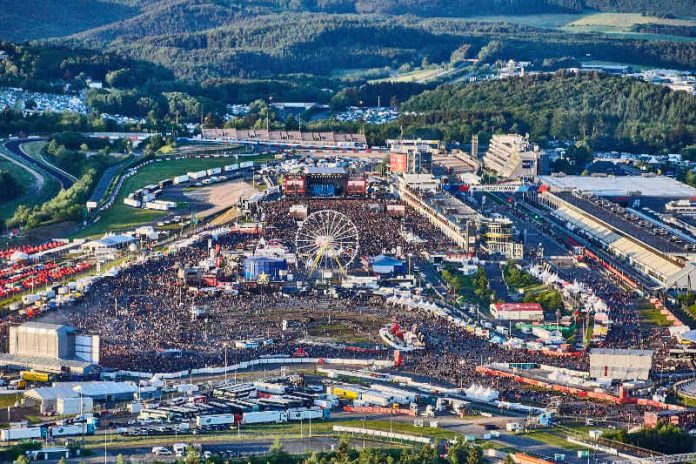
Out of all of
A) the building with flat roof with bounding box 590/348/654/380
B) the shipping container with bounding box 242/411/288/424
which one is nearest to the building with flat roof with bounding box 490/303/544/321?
the building with flat roof with bounding box 590/348/654/380

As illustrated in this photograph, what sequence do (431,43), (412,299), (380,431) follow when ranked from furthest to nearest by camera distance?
(431,43)
(412,299)
(380,431)

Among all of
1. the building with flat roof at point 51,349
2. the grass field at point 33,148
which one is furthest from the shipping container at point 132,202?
the building with flat roof at point 51,349

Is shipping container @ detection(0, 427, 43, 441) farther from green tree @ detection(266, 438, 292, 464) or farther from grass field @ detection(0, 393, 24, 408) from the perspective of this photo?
green tree @ detection(266, 438, 292, 464)

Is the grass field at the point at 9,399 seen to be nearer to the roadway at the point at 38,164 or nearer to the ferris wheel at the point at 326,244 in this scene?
the ferris wheel at the point at 326,244

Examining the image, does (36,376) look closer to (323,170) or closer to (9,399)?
(9,399)

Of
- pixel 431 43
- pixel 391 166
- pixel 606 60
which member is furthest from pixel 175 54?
pixel 391 166

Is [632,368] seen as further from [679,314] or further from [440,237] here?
[440,237]
